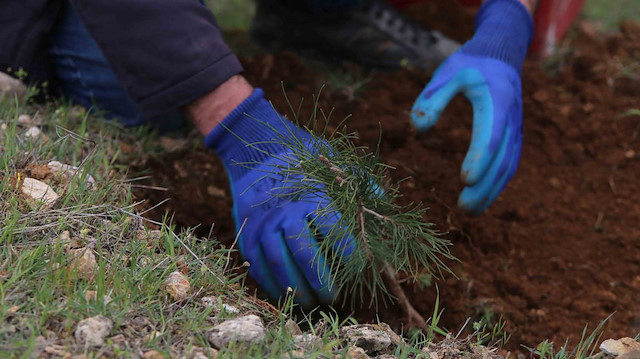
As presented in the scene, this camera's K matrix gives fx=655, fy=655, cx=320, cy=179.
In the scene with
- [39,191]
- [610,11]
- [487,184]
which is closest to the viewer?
[39,191]

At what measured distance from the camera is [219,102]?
1754 millimetres

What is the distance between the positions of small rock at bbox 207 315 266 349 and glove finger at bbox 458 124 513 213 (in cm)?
79

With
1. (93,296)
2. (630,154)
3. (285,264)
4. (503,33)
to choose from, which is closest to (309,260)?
(285,264)

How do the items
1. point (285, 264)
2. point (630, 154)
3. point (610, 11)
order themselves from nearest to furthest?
point (285, 264), point (630, 154), point (610, 11)

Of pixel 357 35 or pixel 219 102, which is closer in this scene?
pixel 219 102

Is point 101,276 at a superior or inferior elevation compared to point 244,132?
inferior

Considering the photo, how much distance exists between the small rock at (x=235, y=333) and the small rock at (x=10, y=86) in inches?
44.0

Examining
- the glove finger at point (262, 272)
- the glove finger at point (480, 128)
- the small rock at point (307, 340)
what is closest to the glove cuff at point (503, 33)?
the glove finger at point (480, 128)

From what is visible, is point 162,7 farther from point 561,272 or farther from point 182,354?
point 561,272

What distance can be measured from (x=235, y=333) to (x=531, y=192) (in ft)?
4.10

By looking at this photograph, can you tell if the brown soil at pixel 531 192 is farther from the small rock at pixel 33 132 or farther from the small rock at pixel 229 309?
the small rock at pixel 229 309

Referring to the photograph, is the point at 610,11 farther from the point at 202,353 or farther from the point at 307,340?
the point at 202,353

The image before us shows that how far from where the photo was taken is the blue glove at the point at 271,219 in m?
1.48

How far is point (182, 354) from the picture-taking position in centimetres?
106
